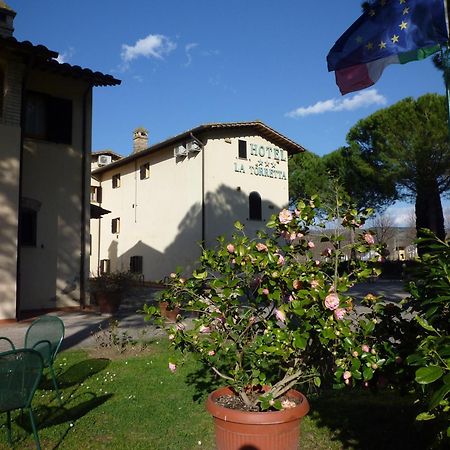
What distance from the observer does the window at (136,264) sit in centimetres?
2172

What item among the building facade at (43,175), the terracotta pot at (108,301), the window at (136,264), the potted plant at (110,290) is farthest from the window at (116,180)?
the terracotta pot at (108,301)

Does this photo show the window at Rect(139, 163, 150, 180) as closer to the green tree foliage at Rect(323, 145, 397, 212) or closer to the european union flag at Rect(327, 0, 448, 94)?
the green tree foliage at Rect(323, 145, 397, 212)

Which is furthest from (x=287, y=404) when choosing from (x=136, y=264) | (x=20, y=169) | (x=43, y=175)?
(x=136, y=264)

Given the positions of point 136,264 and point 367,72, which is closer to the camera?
point 367,72

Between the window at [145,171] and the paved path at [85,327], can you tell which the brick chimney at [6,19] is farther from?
the window at [145,171]

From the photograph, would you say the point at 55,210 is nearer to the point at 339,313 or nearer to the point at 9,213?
the point at 9,213

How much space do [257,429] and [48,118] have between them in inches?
432

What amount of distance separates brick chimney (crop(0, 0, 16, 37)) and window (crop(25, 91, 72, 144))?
338 cm

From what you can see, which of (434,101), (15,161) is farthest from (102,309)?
(434,101)

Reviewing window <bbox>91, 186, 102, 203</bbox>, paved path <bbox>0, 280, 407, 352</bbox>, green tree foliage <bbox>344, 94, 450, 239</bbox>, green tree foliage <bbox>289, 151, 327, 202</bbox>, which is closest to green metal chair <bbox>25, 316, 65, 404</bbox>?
paved path <bbox>0, 280, 407, 352</bbox>

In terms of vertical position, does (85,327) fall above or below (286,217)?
below

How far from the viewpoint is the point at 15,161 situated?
386 inches

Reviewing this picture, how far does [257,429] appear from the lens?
2.75m

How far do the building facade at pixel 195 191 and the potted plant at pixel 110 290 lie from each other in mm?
7138
